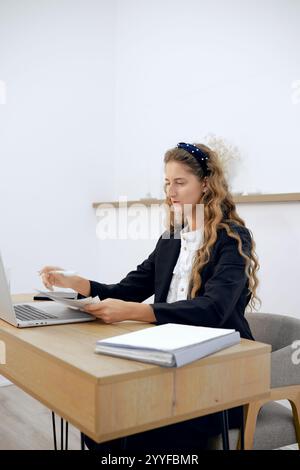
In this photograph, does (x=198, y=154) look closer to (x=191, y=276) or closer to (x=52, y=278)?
(x=191, y=276)

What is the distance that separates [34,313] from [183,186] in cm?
63

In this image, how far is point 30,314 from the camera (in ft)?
4.81

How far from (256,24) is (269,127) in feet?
1.86

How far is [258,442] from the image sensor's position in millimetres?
1394

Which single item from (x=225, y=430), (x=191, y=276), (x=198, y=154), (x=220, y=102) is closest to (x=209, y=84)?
(x=220, y=102)

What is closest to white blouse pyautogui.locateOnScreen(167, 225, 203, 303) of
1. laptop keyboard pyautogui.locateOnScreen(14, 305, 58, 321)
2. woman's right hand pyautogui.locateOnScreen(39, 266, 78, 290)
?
woman's right hand pyautogui.locateOnScreen(39, 266, 78, 290)

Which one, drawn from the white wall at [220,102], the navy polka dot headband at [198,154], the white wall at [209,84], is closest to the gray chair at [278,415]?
the navy polka dot headband at [198,154]

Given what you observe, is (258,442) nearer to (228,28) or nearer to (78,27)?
(228,28)

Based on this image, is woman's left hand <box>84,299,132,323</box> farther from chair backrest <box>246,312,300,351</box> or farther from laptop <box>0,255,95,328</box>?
chair backrest <box>246,312,300,351</box>

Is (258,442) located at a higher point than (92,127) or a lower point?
lower

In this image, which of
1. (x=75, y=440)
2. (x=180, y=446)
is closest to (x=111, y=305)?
(x=180, y=446)

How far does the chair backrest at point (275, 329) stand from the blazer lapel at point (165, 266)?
12.4 inches

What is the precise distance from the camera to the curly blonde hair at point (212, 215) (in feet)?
5.28

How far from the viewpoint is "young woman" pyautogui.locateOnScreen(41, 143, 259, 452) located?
134 cm
